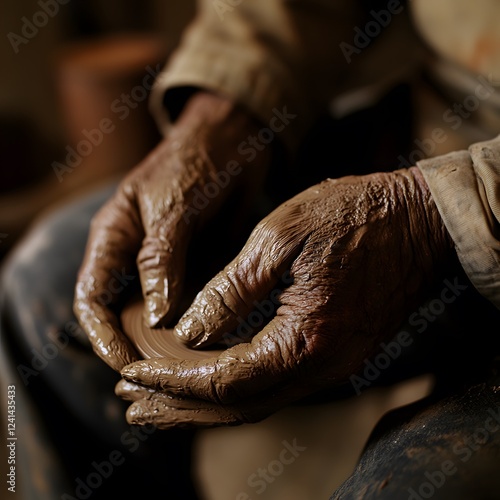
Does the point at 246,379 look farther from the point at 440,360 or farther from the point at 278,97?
the point at 278,97

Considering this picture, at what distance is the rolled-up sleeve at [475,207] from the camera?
0.61 meters

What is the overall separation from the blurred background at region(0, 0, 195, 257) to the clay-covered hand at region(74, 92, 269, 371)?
1.13 metres

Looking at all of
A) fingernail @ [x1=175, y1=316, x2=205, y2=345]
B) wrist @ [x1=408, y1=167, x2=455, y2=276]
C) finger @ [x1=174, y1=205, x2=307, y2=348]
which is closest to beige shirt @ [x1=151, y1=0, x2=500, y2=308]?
wrist @ [x1=408, y1=167, x2=455, y2=276]

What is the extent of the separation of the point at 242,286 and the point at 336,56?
0.58 meters

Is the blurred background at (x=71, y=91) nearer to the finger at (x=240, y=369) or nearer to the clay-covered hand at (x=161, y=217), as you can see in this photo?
the clay-covered hand at (x=161, y=217)

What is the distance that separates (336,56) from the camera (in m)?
1.06

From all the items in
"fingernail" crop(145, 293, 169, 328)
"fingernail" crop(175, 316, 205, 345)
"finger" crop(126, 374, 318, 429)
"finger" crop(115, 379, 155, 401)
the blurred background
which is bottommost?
"finger" crop(126, 374, 318, 429)

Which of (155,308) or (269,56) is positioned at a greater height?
(269,56)

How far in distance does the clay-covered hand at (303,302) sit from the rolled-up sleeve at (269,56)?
1.14 feet

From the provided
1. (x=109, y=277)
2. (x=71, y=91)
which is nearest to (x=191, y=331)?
(x=109, y=277)

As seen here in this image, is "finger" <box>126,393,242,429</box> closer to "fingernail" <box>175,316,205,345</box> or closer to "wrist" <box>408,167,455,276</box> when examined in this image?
"fingernail" <box>175,316,205,345</box>

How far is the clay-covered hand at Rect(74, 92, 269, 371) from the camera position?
27.7 inches

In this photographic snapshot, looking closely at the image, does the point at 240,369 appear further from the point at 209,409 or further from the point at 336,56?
the point at 336,56

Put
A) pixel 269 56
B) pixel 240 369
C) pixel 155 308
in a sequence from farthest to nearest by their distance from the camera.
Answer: pixel 269 56, pixel 155 308, pixel 240 369
